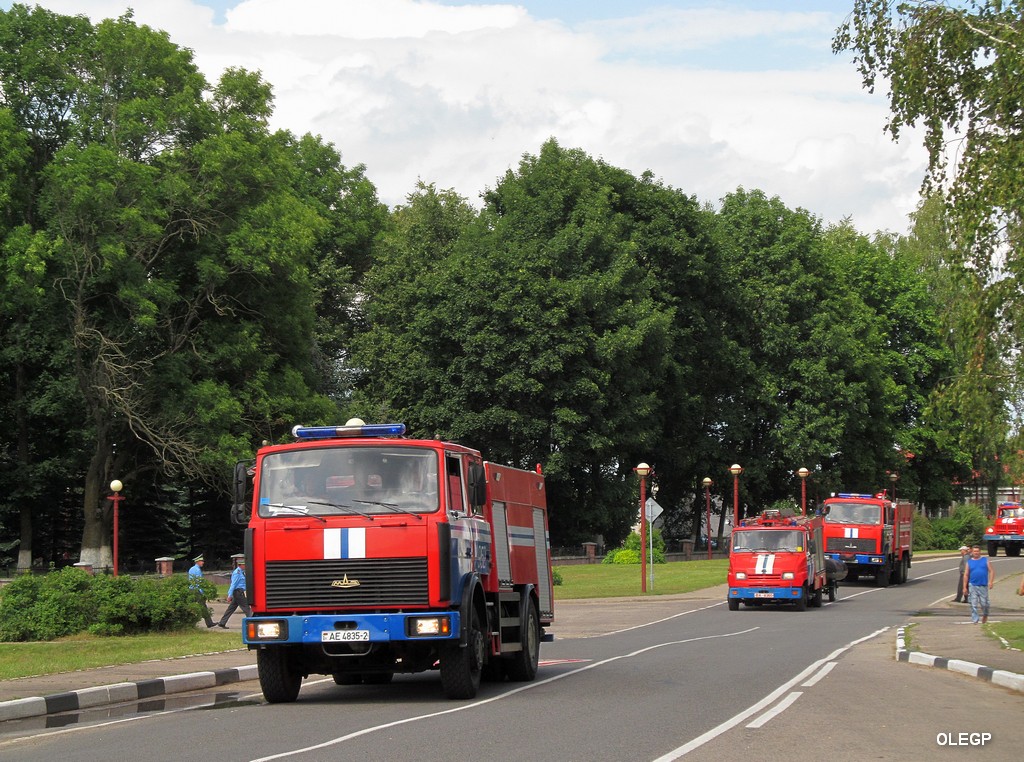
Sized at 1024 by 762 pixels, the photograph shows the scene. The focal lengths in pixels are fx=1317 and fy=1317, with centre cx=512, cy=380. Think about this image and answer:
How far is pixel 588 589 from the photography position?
4512cm

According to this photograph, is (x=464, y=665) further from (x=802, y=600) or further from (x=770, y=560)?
(x=802, y=600)

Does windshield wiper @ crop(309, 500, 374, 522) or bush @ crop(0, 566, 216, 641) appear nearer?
windshield wiper @ crop(309, 500, 374, 522)

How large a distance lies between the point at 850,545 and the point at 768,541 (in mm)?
12686

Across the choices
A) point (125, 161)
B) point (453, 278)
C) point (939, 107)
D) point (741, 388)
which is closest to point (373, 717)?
point (939, 107)

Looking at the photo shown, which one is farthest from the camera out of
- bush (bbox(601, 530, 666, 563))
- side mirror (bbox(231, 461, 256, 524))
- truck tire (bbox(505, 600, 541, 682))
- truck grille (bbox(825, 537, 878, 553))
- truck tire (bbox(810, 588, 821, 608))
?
bush (bbox(601, 530, 666, 563))

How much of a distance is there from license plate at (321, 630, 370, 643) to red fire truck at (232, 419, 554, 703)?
0.01 meters

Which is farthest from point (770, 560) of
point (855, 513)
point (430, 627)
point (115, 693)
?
point (430, 627)

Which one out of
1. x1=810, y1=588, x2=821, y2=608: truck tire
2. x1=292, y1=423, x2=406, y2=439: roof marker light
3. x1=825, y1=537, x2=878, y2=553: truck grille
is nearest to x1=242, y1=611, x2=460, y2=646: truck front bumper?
x1=292, y1=423, x2=406, y2=439: roof marker light

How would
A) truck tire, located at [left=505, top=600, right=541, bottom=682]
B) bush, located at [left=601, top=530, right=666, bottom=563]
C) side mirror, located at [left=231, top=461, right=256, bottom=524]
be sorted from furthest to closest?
1. bush, located at [left=601, top=530, right=666, bottom=563]
2. truck tire, located at [left=505, top=600, right=541, bottom=682]
3. side mirror, located at [left=231, top=461, right=256, bottom=524]

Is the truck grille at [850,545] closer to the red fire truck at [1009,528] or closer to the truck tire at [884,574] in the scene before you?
the truck tire at [884,574]

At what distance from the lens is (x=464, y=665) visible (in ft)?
47.5

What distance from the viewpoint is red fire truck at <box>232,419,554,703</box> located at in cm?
1402

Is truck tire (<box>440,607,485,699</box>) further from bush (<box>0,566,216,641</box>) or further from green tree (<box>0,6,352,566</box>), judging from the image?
green tree (<box>0,6,352,566</box>)

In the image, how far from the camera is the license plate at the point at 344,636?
13.9m
